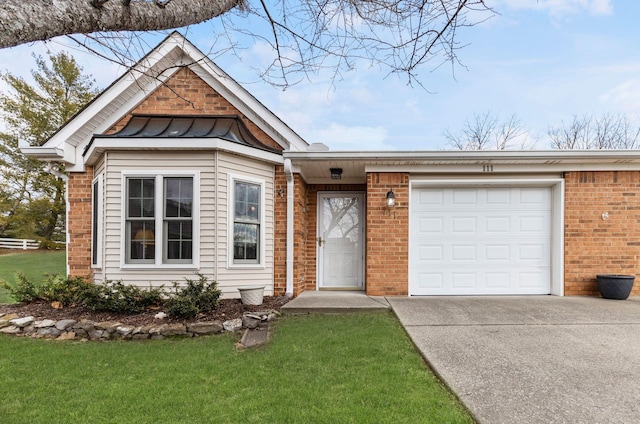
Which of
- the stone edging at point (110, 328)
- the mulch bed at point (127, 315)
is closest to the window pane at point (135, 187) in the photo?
the mulch bed at point (127, 315)

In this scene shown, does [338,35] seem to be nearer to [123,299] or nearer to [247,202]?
[247,202]

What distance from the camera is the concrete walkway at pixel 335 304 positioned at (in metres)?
5.39

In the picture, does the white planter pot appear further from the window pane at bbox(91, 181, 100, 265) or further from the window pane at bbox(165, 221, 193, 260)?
the window pane at bbox(91, 181, 100, 265)

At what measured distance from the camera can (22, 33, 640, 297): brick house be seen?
19.8ft

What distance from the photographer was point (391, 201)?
627 centimetres

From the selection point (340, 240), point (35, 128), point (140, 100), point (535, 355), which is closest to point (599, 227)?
point (535, 355)

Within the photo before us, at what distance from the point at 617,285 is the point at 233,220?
22.7 feet

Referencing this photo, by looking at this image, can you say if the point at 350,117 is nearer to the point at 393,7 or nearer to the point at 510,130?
the point at 393,7

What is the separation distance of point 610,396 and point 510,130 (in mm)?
21248

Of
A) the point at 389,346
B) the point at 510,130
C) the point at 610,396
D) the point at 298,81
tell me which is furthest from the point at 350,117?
the point at 510,130

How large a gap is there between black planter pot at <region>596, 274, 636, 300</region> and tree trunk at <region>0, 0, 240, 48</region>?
24.6 ft

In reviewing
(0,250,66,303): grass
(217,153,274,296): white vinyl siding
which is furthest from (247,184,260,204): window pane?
(0,250,66,303): grass

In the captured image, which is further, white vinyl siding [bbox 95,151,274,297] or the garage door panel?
the garage door panel

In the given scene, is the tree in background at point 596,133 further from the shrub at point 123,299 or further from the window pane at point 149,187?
the shrub at point 123,299
